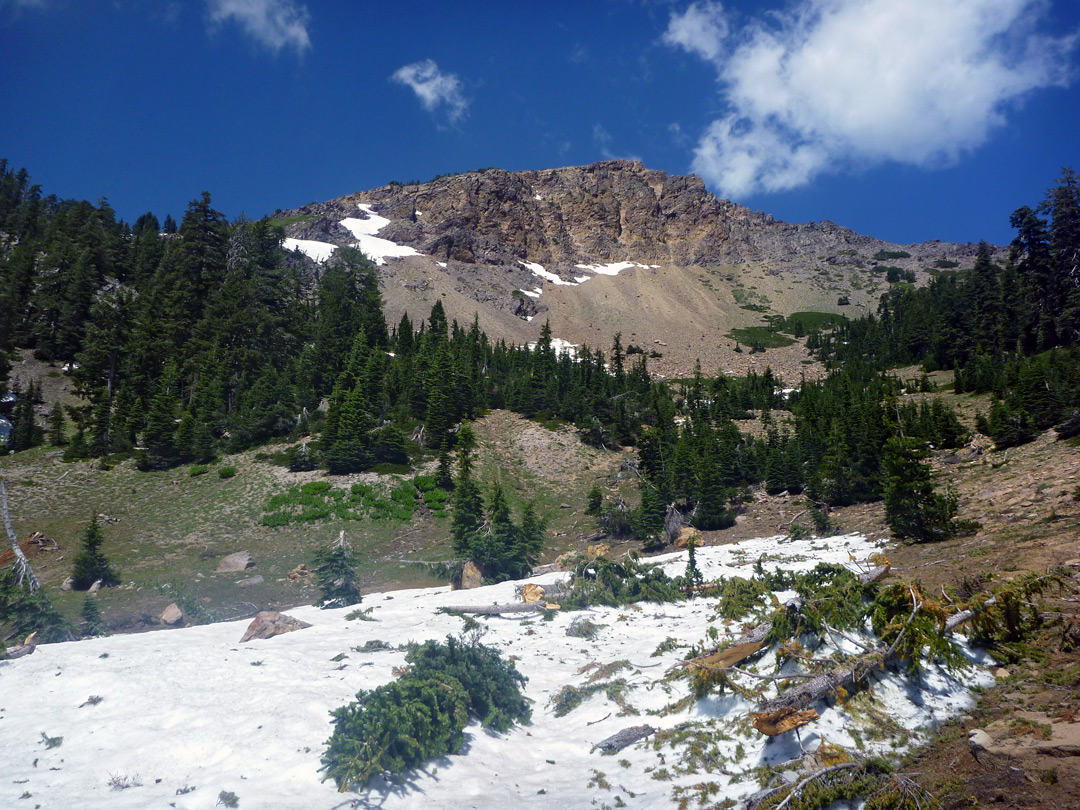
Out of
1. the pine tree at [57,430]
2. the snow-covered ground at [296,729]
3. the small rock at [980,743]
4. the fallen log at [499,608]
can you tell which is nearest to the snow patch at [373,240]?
the pine tree at [57,430]

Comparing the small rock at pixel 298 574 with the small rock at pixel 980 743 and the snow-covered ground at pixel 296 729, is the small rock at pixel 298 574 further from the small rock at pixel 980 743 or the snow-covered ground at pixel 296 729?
the small rock at pixel 980 743

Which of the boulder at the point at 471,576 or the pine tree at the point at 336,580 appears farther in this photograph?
the boulder at the point at 471,576

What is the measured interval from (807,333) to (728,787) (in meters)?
128

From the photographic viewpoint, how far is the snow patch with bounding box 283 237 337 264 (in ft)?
387

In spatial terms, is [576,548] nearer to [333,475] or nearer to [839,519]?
[839,519]

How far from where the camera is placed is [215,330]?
1864 inches

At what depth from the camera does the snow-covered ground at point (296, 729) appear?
237 inches

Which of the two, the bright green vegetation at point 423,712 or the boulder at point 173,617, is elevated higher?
the bright green vegetation at point 423,712

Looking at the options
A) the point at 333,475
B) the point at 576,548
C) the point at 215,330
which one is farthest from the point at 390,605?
the point at 215,330

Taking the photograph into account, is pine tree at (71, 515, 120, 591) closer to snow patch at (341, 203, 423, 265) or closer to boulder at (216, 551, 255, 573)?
boulder at (216, 551, 255, 573)

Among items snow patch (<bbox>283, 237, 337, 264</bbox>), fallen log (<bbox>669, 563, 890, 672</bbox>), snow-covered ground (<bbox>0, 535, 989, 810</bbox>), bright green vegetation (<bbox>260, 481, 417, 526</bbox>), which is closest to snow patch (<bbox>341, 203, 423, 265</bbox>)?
snow patch (<bbox>283, 237, 337, 264</bbox>)

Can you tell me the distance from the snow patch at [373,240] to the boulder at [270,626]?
380ft

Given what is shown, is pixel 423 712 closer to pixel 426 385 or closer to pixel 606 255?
pixel 426 385

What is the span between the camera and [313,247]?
123375 mm
